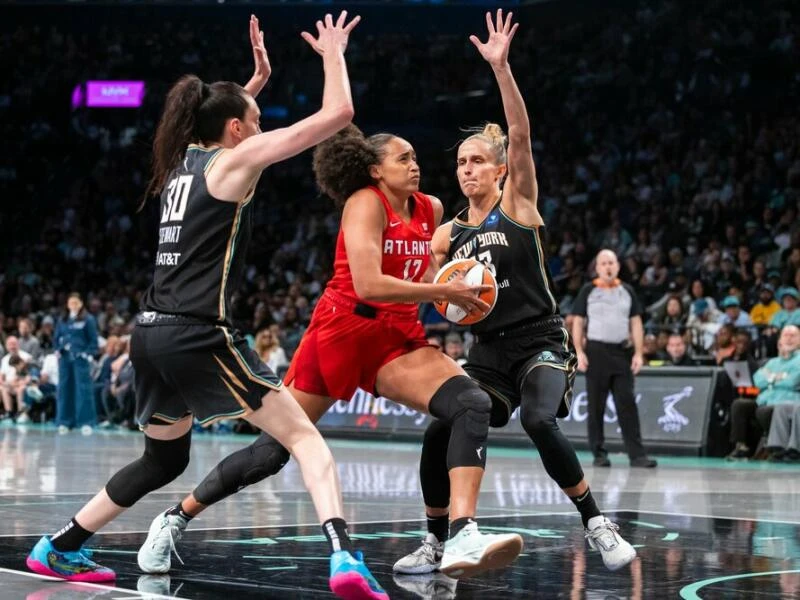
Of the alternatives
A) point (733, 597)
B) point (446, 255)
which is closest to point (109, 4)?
point (446, 255)

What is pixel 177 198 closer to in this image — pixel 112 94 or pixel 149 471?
pixel 149 471

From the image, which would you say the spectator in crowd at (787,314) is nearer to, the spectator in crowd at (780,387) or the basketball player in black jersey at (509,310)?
the spectator in crowd at (780,387)

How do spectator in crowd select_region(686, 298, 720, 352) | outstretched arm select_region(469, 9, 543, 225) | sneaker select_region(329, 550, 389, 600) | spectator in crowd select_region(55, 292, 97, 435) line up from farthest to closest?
spectator in crowd select_region(55, 292, 97, 435) → spectator in crowd select_region(686, 298, 720, 352) → outstretched arm select_region(469, 9, 543, 225) → sneaker select_region(329, 550, 389, 600)

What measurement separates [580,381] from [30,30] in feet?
71.7

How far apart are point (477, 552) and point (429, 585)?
1.89ft

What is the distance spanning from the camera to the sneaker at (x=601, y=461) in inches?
514

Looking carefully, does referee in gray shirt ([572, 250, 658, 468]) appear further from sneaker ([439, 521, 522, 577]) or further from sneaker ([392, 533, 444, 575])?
sneaker ([439, 521, 522, 577])

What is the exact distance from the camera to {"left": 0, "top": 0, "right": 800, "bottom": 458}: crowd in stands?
1952 centimetres

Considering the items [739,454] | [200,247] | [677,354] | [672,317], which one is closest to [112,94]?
[672,317]

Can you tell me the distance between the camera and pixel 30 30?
32.5 metres

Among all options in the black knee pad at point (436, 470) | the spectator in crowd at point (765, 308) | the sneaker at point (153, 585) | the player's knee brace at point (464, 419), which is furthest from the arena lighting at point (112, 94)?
the player's knee brace at point (464, 419)

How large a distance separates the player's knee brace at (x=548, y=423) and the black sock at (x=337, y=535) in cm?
132

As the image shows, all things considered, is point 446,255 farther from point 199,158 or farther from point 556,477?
point 199,158

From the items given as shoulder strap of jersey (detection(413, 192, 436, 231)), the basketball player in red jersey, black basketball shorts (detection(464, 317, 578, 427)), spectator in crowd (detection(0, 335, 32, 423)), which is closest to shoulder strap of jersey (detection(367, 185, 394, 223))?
the basketball player in red jersey
